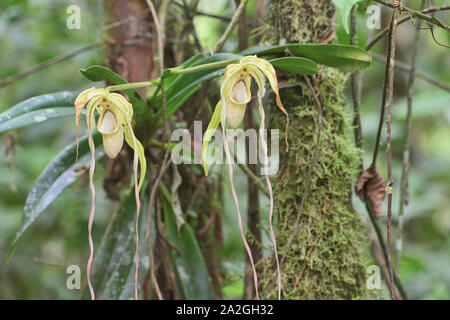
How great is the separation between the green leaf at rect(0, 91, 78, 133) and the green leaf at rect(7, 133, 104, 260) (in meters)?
0.09

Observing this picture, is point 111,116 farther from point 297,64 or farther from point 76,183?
point 76,183

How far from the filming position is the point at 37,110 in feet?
2.83

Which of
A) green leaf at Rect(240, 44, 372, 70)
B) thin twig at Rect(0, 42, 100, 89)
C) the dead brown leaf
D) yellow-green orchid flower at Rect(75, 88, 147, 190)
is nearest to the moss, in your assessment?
green leaf at Rect(240, 44, 372, 70)

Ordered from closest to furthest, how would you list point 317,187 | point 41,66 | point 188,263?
point 317,187 → point 188,263 → point 41,66

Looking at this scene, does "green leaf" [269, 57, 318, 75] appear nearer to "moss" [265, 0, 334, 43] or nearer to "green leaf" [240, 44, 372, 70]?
"green leaf" [240, 44, 372, 70]

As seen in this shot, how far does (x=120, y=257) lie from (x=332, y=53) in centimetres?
65

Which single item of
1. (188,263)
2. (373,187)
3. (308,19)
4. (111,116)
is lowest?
(188,263)

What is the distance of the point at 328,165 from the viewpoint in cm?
89

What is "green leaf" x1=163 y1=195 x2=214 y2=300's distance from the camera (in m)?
0.97

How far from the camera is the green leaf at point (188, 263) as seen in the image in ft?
3.17

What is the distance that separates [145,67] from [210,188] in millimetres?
429

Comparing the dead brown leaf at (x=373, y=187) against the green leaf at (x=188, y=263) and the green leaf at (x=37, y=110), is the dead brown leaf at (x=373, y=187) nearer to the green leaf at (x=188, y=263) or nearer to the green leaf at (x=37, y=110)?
the green leaf at (x=188, y=263)

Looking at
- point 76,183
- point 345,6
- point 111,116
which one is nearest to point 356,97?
point 345,6
